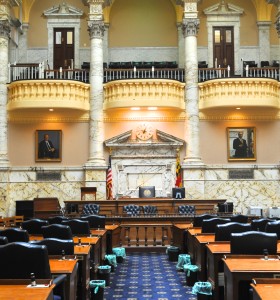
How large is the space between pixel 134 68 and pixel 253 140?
620 cm

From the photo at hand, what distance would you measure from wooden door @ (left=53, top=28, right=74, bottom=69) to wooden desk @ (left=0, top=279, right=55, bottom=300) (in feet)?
67.5

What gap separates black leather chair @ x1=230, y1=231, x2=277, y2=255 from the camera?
713 cm

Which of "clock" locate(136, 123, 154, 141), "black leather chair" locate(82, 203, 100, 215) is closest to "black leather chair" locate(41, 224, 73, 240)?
"black leather chair" locate(82, 203, 100, 215)

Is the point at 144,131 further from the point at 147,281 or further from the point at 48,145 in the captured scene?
the point at 147,281

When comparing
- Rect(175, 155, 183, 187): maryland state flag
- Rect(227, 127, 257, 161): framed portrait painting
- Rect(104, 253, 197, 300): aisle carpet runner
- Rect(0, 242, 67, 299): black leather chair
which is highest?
Rect(227, 127, 257, 161): framed portrait painting

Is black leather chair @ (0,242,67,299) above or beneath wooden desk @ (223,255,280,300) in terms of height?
above

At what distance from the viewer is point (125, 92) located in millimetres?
22578

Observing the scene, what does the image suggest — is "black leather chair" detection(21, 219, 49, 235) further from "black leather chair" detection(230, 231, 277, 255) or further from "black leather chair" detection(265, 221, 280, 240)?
"black leather chair" detection(230, 231, 277, 255)

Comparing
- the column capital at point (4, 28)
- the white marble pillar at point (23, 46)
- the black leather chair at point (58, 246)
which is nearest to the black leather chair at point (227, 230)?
the black leather chair at point (58, 246)

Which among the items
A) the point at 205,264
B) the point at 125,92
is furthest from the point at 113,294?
the point at 125,92

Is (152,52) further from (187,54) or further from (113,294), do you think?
(113,294)

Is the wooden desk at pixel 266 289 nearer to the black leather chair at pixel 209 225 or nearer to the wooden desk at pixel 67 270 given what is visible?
the wooden desk at pixel 67 270

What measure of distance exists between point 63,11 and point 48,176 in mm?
8289

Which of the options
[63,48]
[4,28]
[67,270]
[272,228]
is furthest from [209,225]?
[63,48]
